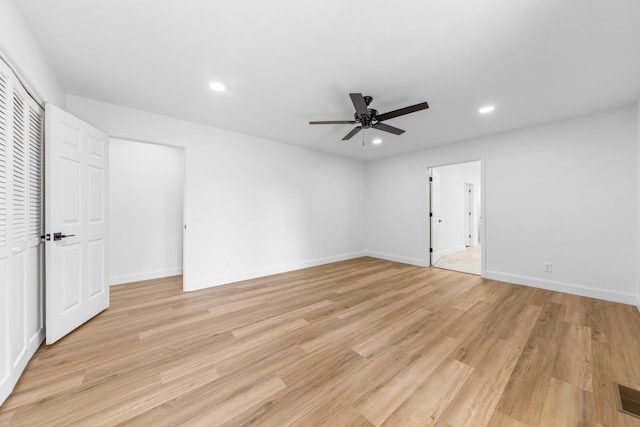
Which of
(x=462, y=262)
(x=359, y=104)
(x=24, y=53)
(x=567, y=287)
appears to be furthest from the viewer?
(x=462, y=262)

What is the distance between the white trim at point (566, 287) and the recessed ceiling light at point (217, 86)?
495cm

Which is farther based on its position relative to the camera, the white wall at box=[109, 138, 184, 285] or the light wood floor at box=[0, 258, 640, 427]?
the white wall at box=[109, 138, 184, 285]

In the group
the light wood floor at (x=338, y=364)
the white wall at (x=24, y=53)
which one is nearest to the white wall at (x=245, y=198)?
the white wall at (x=24, y=53)

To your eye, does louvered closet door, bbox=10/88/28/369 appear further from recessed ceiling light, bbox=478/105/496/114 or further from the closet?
recessed ceiling light, bbox=478/105/496/114

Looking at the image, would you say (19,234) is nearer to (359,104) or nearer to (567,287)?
(359,104)

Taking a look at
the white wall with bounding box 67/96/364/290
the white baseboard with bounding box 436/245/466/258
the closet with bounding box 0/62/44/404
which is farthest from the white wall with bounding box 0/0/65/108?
the white baseboard with bounding box 436/245/466/258

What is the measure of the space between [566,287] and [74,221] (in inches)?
246

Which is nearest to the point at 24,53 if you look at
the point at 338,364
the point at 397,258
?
the point at 338,364

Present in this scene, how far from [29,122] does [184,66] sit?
134 cm

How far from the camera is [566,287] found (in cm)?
341

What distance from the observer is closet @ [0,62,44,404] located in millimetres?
1488

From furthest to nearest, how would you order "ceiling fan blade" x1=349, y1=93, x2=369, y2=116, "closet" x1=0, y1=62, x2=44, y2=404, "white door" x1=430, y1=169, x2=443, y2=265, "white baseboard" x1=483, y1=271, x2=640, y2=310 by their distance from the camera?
"white door" x1=430, y1=169, x2=443, y2=265
"white baseboard" x1=483, y1=271, x2=640, y2=310
"ceiling fan blade" x1=349, y1=93, x2=369, y2=116
"closet" x1=0, y1=62, x2=44, y2=404

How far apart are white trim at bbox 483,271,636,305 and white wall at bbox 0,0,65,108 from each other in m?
6.01

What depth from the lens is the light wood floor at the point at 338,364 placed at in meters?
1.38
